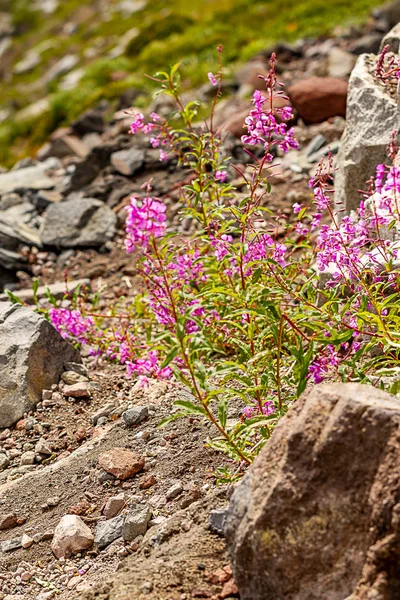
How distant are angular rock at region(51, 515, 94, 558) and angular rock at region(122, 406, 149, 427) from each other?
109cm

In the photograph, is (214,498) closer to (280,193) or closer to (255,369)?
(255,369)

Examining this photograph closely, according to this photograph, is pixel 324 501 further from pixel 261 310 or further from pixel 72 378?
pixel 72 378

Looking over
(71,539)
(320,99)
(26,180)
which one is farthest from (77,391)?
(26,180)

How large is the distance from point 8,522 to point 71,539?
0.73m

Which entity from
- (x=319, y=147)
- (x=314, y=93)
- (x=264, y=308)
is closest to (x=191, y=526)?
(x=264, y=308)

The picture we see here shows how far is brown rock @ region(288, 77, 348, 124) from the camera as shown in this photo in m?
11.2

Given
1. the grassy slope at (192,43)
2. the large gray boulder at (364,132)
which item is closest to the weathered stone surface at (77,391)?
the large gray boulder at (364,132)

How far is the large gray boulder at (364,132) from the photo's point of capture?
689 centimetres

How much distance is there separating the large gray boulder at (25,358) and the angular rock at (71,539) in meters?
1.86

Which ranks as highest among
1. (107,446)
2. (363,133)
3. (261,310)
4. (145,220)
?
(145,220)

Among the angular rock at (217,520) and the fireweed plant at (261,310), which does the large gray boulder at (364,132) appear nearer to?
the fireweed plant at (261,310)

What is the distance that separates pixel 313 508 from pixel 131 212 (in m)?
1.76

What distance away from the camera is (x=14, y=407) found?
6.59m

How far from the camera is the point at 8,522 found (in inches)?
209
